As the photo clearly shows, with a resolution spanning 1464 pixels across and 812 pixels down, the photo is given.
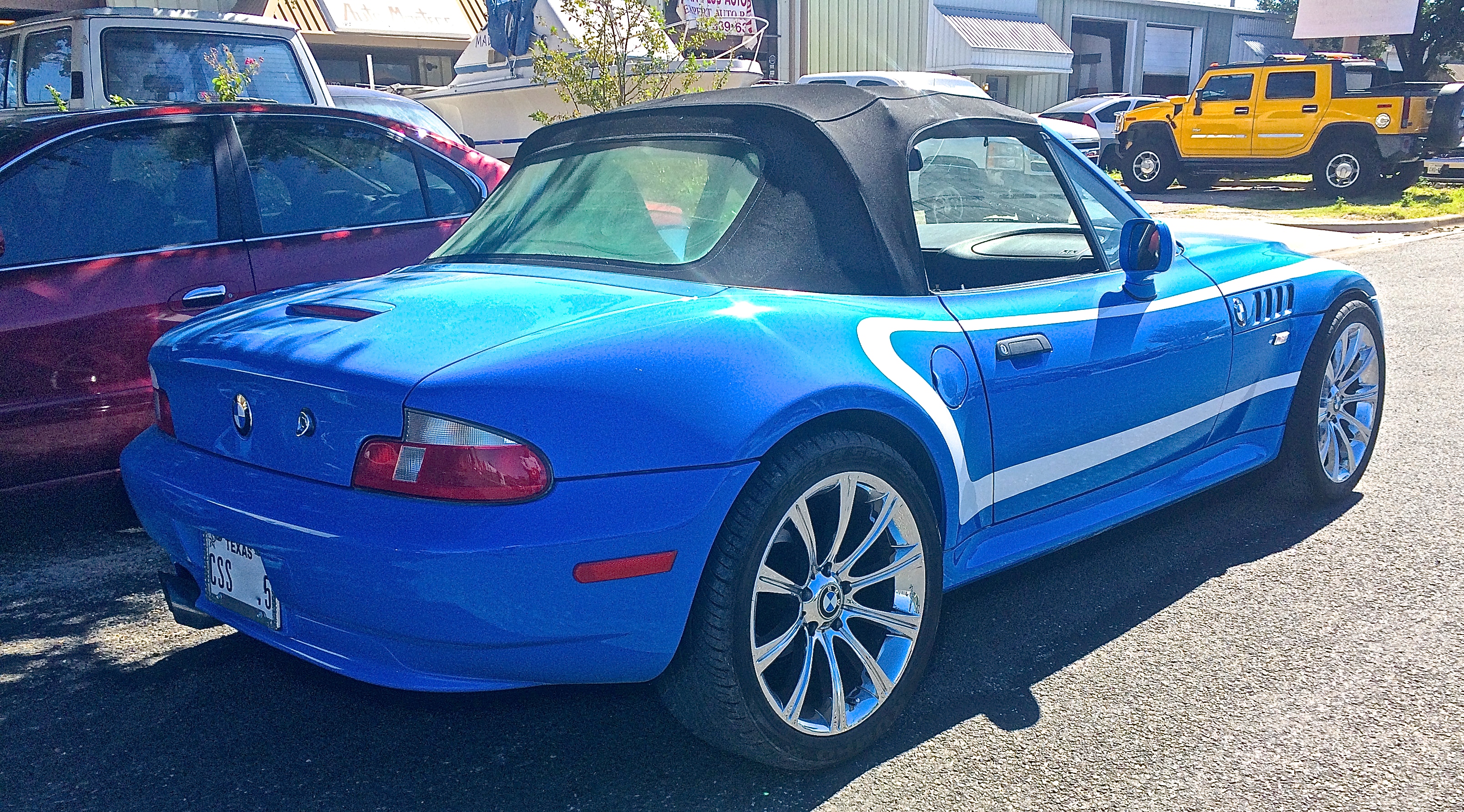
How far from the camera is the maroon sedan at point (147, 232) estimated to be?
4.05 meters

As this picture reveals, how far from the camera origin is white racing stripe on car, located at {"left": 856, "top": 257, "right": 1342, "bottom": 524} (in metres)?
2.81

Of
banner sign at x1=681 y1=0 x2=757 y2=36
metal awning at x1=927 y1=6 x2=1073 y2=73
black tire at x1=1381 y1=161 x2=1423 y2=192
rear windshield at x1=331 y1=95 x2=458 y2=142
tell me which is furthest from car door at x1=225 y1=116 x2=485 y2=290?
metal awning at x1=927 y1=6 x2=1073 y2=73

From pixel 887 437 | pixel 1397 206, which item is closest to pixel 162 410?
pixel 887 437

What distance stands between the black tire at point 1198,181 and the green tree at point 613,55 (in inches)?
527

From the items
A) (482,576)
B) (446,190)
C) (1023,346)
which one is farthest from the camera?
(446,190)

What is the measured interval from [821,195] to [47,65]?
7.34 metres

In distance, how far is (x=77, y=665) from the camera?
10.7ft

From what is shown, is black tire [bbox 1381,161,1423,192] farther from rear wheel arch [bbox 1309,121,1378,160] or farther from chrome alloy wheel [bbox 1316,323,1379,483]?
chrome alloy wheel [bbox 1316,323,1379,483]

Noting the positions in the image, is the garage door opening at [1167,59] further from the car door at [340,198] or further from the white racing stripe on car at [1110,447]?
the white racing stripe on car at [1110,447]

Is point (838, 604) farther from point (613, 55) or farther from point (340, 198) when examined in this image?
point (613, 55)

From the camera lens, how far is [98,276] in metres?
4.22

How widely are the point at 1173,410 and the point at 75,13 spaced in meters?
7.63

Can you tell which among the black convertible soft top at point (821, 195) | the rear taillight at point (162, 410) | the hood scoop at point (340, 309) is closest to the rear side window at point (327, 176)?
the rear taillight at point (162, 410)

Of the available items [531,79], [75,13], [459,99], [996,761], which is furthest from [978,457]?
[459,99]
